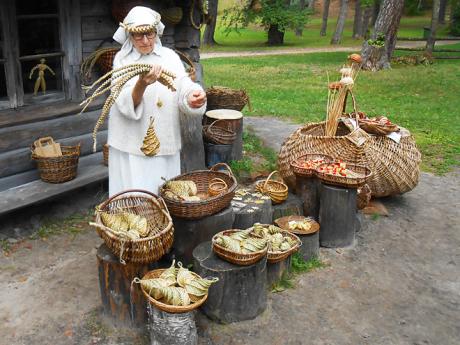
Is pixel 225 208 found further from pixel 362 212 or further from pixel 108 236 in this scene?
pixel 362 212

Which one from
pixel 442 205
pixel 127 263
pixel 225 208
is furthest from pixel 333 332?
pixel 442 205

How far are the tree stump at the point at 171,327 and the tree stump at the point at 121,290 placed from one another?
0.33 metres

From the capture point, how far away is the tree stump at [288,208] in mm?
5801

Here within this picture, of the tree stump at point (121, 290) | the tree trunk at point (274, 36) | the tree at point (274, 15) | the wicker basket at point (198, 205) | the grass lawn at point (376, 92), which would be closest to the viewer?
the tree stump at point (121, 290)

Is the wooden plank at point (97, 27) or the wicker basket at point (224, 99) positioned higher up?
the wooden plank at point (97, 27)

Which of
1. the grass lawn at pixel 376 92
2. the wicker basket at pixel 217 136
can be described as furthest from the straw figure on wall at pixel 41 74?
the grass lawn at pixel 376 92

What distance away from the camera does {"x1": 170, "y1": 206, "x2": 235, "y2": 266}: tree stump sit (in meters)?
4.54

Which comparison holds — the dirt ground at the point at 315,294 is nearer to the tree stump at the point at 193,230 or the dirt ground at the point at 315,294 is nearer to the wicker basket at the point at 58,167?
the wicker basket at the point at 58,167

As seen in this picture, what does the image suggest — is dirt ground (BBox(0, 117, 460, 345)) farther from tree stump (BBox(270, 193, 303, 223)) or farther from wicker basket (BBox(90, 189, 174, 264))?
wicker basket (BBox(90, 189, 174, 264))

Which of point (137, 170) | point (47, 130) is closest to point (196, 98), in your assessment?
point (137, 170)

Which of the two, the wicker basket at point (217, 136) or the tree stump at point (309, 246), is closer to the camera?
the tree stump at point (309, 246)

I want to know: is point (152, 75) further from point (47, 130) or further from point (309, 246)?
point (47, 130)

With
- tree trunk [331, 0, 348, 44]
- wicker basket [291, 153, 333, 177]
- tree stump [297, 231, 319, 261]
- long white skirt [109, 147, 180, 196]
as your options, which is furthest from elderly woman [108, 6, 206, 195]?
tree trunk [331, 0, 348, 44]

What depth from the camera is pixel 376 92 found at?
14.5 m
